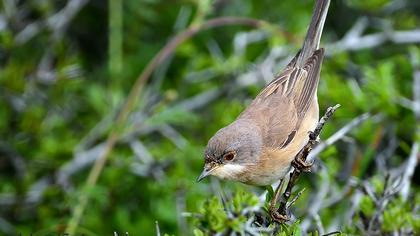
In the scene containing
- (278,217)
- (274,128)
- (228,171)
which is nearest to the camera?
(278,217)

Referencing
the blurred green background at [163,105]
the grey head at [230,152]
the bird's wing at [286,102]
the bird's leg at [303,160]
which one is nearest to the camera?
the bird's leg at [303,160]

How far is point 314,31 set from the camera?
466 cm

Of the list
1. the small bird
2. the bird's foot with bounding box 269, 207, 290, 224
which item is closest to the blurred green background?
the small bird

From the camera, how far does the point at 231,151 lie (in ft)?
13.1

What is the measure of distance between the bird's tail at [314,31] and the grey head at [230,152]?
0.88 m

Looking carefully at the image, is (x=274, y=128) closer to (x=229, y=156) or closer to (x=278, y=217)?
(x=229, y=156)

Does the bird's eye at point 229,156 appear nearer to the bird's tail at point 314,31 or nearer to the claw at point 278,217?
the claw at point 278,217

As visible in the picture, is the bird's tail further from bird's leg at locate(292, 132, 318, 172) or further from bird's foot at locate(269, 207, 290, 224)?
bird's foot at locate(269, 207, 290, 224)

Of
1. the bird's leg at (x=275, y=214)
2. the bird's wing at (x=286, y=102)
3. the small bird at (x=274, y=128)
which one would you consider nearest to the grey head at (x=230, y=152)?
the small bird at (x=274, y=128)

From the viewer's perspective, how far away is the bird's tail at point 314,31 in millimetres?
4574

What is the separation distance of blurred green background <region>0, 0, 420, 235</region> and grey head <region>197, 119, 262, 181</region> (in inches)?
15.9

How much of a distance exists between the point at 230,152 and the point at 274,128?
0.46 m

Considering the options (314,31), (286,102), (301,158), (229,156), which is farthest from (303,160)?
(314,31)

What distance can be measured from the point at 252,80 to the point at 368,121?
50.9 inches
